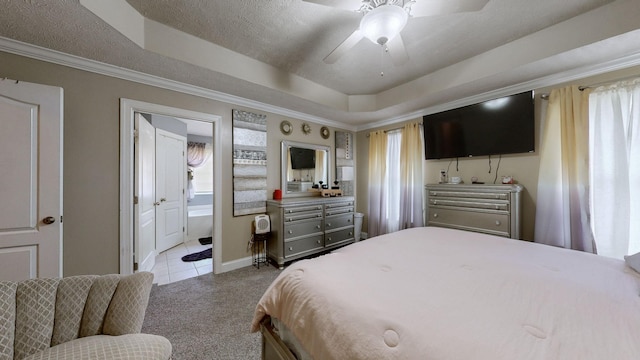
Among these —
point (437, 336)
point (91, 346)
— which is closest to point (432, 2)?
point (437, 336)

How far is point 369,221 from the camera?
418cm

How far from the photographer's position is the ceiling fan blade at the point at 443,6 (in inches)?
51.3

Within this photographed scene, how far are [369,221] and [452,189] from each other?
5.57 ft

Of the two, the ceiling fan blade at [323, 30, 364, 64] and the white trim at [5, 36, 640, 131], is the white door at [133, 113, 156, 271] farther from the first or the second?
the ceiling fan blade at [323, 30, 364, 64]

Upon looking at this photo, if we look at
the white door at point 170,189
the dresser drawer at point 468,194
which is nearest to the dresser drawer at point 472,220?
the dresser drawer at point 468,194

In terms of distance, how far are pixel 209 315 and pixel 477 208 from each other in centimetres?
311

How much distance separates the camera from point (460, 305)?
867 millimetres

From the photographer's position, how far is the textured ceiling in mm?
1691

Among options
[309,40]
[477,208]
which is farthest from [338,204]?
[309,40]

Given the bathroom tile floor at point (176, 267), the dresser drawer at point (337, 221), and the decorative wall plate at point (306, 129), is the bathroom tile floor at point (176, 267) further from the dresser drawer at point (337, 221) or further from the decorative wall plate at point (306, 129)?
the decorative wall plate at point (306, 129)

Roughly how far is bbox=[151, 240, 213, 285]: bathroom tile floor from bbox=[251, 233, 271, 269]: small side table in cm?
60

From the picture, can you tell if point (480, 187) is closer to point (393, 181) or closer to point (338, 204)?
point (393, 181)

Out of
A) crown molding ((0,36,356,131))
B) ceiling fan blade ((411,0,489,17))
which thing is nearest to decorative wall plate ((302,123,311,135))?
crown molding ((0,36,356,131))

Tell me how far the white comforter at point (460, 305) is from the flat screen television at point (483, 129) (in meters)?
1.56
